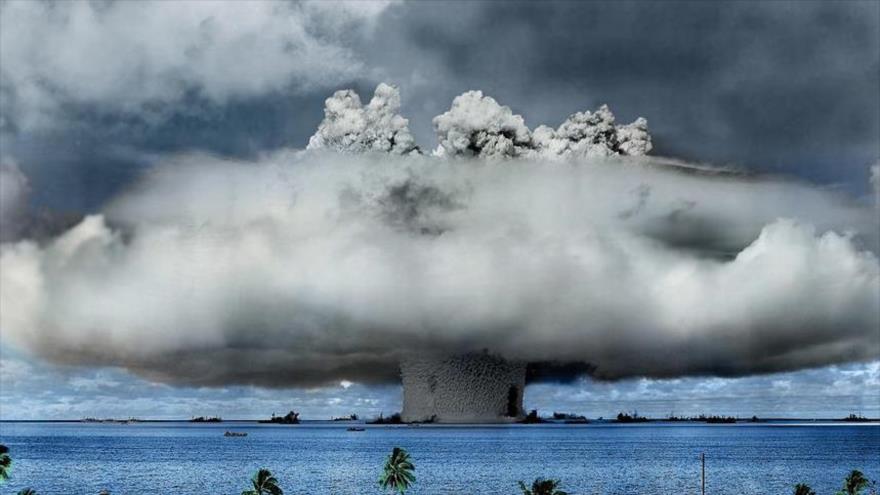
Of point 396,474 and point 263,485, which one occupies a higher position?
point 396,474

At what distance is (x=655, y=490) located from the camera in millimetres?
143750

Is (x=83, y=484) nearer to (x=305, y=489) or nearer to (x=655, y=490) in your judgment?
(x=305, y=489)

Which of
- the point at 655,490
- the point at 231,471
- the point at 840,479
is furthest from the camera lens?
the point at 231,471

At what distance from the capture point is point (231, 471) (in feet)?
611

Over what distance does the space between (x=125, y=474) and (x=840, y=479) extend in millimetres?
113022

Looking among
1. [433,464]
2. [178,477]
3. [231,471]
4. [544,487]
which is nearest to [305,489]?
[178,477]

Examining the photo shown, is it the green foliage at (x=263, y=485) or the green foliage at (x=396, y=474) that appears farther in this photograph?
the green foliage at (x=396, y=474)

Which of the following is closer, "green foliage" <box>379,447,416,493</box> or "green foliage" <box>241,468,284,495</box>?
"green foliage" <box>241,468,284,495</box>

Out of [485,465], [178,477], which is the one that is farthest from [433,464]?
[178,477]

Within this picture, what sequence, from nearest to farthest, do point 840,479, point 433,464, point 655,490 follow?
1. point 655,490
2. point 840,479
3. point 433,464

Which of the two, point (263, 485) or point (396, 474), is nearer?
point (263, 485)

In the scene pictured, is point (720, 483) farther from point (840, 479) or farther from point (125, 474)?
point (125, 474)

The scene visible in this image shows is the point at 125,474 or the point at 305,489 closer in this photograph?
the point at 305,489

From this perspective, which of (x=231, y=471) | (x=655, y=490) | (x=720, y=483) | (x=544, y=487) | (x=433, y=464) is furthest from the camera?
(x=433, y=464)
